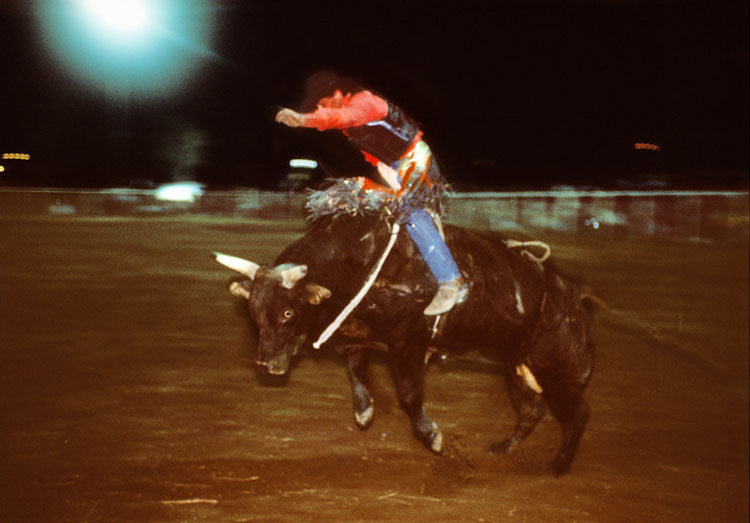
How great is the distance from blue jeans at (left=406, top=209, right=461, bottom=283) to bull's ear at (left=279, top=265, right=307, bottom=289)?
0.74 m

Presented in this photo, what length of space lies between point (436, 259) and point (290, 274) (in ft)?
2.89

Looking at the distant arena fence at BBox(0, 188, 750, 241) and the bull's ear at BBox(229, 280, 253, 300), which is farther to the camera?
the distant arena fence at BBox(0, 188, 750, 241)

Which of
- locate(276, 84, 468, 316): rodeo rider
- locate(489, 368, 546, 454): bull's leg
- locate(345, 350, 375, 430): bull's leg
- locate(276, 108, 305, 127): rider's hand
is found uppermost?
locate(276, 108, 305, 127): rider's hand

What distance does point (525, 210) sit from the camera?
777 inches

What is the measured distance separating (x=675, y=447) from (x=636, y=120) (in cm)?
1874

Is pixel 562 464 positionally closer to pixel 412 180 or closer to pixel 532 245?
pixel 532 245

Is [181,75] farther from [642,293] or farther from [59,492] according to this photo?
[59,492]

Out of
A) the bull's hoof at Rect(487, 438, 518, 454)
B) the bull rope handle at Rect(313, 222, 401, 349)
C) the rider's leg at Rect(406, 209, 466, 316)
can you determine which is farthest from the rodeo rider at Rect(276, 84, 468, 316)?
the bull's hoof at Rect(487, 438, 518, 454)

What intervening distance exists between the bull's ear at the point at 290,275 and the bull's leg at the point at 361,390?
904 mm

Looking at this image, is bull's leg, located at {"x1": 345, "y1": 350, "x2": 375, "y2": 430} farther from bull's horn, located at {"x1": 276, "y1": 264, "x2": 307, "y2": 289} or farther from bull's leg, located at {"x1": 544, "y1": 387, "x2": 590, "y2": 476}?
bull's leg, located at {"x1": 544, "y1": 387, "x2": 590, "y2": 476}

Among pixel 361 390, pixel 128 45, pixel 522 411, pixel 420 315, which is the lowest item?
pixel 522 411

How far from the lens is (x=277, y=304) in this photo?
370 cm

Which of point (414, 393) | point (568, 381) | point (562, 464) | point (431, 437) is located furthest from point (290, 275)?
point (562, 464)

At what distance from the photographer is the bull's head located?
3.70 m
